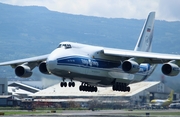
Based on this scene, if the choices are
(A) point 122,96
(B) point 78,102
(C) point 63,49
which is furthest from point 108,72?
(B) point 78,102

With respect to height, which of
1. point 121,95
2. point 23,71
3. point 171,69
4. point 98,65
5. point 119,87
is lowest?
point 119,87

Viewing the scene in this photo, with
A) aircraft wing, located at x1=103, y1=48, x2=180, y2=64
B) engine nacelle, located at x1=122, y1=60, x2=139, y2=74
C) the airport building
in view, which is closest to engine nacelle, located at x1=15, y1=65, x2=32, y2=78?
aircraft wing, located at x1=103, y1=48, x2=180, y2=64

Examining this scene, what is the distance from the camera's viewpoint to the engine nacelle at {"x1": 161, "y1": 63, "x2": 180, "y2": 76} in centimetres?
4575

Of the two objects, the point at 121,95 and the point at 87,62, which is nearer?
the point at 87,62

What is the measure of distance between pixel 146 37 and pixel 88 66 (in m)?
11.3

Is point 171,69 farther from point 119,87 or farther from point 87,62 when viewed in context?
point 87,62

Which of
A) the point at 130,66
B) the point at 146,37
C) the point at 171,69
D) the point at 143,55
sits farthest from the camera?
the point at 146,37

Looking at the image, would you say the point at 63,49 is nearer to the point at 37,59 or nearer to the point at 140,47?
the point at 37,59

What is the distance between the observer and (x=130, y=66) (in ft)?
154

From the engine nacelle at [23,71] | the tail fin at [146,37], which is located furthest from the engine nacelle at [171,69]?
the engine nacelle at [23,71]

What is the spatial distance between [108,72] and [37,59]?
6.86 meters

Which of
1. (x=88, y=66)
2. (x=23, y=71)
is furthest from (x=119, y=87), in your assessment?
(x=23, y=71)

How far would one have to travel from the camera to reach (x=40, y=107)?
76.0 m

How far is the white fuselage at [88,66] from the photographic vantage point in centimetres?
4484
